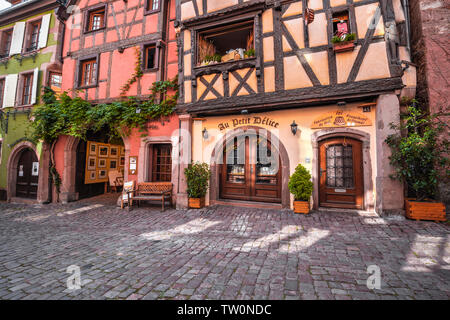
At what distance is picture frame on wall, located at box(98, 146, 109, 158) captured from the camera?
10167 mm

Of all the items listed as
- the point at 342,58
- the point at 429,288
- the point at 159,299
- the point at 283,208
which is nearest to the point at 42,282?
the point at 159,299

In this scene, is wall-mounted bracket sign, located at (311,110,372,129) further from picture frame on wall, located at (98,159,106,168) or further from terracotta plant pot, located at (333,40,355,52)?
picture frame on wall, located at (98,159,106,168)

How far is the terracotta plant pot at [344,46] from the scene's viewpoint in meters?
5.02

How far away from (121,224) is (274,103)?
211 inches

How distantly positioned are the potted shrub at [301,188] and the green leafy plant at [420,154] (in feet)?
6.30

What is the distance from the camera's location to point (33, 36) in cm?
1007

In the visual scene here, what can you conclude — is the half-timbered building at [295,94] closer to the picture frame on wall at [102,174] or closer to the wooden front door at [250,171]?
the wooden front door at [250,171]

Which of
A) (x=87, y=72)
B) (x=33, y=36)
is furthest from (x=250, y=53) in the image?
(x=33, y=36)

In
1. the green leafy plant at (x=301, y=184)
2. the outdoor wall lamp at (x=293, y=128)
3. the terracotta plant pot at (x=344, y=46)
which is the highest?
the terracotta plant pot at (x=344, y=46)

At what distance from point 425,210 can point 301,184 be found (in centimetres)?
269

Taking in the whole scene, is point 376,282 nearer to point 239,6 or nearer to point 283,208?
point 283,208

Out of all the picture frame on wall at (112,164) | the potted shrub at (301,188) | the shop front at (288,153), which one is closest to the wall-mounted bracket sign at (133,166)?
the shop front at (288,153)

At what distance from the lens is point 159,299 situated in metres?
2.12
